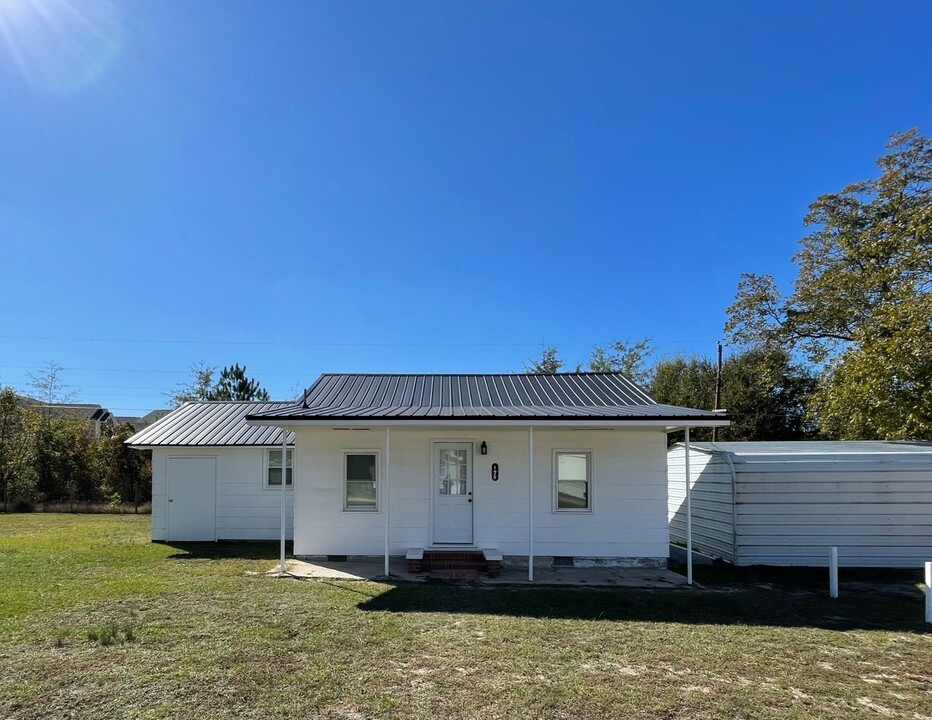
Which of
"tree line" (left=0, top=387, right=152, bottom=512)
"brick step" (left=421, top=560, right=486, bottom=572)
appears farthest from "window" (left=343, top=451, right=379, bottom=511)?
"tree line" (left=0, top=387, right=152, bottom=512)

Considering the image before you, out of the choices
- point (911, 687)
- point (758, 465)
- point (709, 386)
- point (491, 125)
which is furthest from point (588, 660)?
point (709, 386)

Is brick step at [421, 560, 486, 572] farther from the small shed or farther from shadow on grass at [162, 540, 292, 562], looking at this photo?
the small shed

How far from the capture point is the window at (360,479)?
32.9ft

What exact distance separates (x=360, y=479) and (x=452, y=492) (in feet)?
5.51

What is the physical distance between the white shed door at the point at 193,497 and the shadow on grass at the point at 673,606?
653 cm

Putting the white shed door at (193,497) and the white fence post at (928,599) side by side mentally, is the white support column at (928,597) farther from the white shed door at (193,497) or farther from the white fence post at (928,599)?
the white shed door at (193,497)

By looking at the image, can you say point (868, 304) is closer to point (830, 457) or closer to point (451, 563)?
point (830, 457)

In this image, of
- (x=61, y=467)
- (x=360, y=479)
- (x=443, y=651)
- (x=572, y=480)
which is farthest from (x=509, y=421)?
(x=61, y=467)

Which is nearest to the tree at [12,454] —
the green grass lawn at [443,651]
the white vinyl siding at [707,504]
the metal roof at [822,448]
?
the green grass lawn at [443,651]

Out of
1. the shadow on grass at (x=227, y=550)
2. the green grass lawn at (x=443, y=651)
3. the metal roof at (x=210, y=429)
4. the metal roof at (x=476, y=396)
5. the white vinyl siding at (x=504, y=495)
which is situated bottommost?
the shadow on grass at (x=227, y=550)

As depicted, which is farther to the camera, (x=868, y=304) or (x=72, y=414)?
(x=72, y=414)

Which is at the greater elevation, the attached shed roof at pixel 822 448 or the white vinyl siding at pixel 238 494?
the attached shed roof at pixel 822 448

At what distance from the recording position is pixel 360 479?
10070mm

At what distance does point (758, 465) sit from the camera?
10312 millimetres
